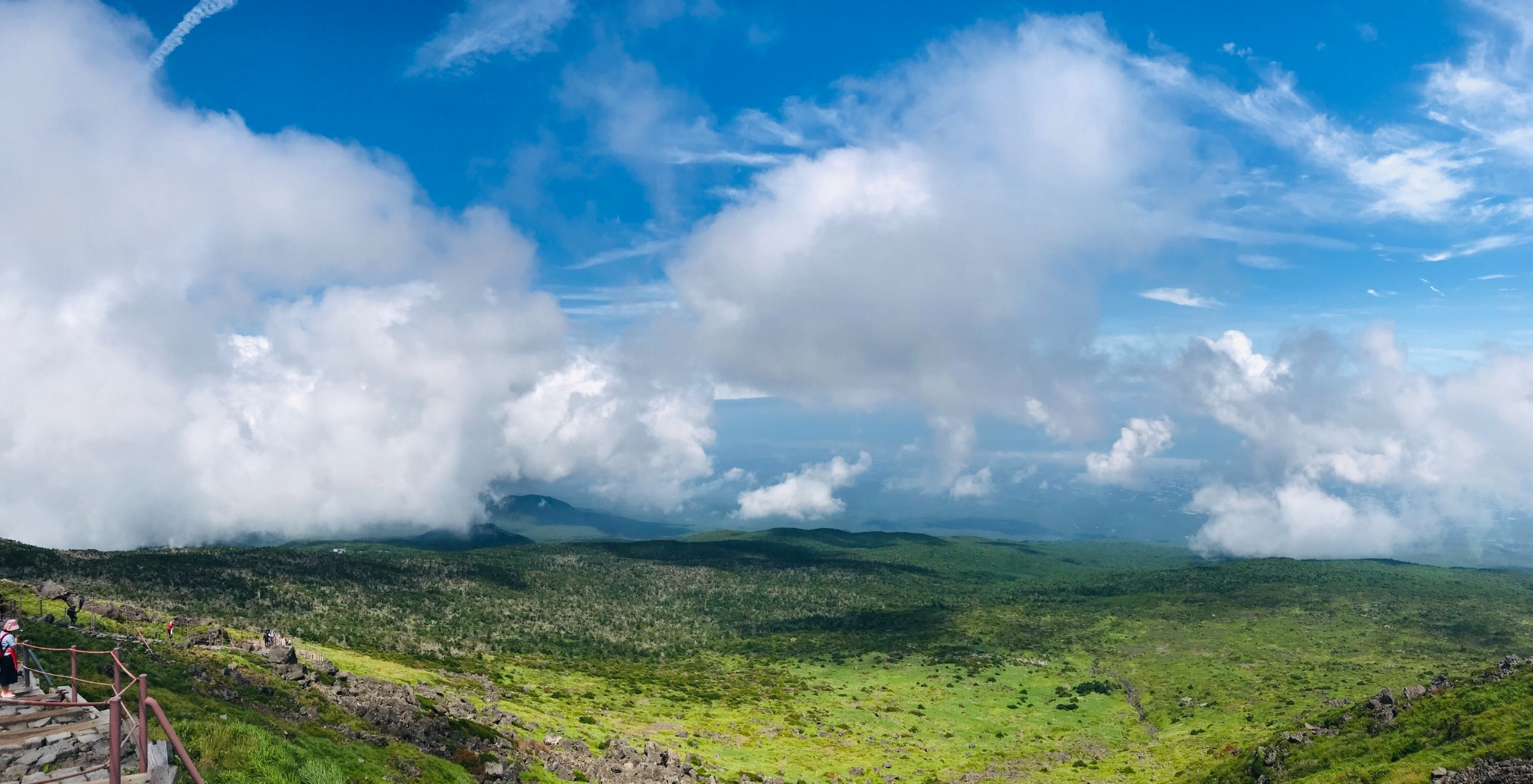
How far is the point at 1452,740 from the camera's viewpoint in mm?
38969

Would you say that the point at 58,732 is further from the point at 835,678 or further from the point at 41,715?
A: the point at 835,678

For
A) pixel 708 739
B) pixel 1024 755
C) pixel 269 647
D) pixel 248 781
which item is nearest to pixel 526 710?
pixel 708 739

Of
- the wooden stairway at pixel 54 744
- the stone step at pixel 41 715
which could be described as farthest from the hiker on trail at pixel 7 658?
the stone step at pixel 41 715

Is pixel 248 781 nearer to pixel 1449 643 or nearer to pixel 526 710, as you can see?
pixel 526 710

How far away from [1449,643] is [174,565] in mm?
288245

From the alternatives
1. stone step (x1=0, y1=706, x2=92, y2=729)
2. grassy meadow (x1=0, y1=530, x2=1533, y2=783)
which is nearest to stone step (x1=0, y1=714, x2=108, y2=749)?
stone step (x1=0, y1=706, x2=92, y2=729)

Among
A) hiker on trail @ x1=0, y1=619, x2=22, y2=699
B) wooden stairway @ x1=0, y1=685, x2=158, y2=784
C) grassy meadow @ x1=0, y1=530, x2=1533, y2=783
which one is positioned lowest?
grassy meadow @ x1=0, y1=530, x2=1533, y2=783

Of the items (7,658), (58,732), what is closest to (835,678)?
(7,658)

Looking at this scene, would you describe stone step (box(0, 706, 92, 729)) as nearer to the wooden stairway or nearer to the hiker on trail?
the wooden stairway

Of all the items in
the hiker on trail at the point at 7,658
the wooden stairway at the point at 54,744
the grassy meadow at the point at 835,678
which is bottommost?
the grassy meadow at the point at 835,678

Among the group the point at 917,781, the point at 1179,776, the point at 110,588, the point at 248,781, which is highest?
the point at 248,781

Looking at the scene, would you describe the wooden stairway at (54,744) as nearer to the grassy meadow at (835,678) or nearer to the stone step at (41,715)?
the stone step at (41,715)

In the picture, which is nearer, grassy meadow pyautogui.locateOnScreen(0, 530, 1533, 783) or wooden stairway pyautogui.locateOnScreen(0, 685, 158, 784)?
wooden stairway pyautogui.locateOnScreen(0, 685, 158, 784)

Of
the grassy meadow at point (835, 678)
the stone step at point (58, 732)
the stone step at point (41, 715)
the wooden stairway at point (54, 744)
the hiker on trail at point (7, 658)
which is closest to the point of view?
the wooden stairway at point (54, 744)
